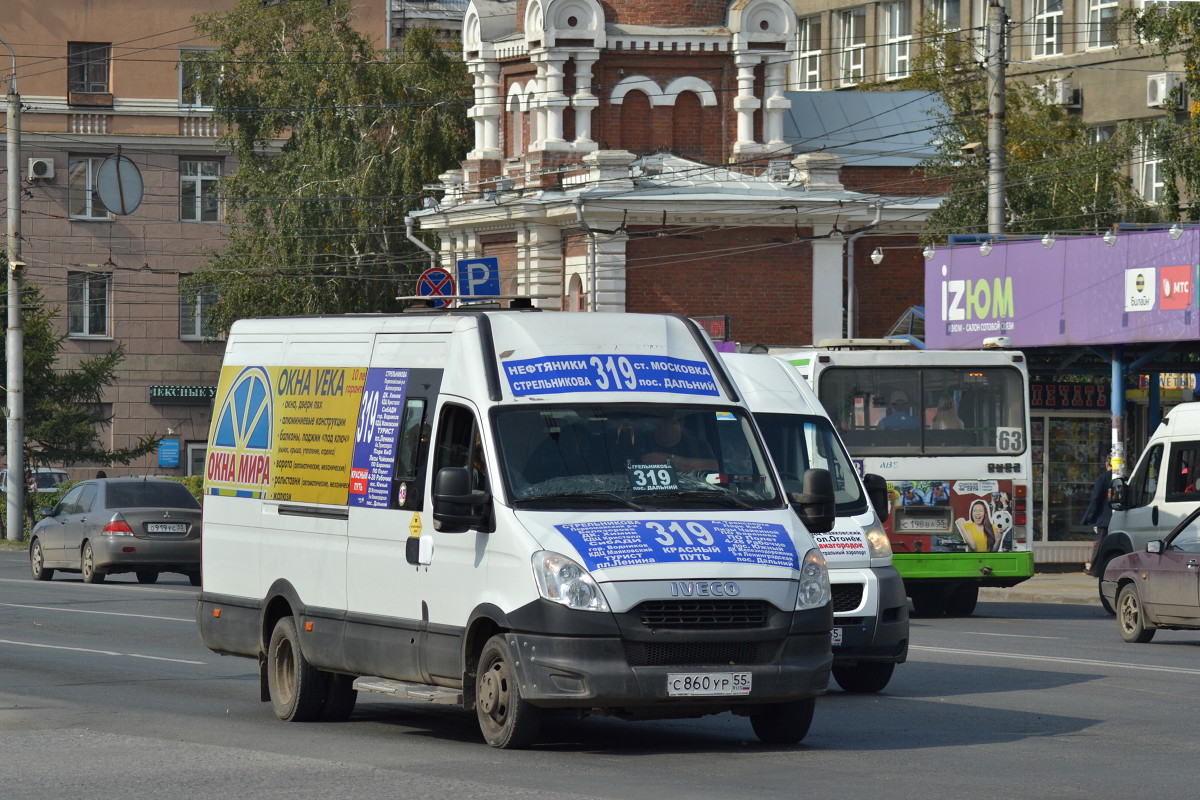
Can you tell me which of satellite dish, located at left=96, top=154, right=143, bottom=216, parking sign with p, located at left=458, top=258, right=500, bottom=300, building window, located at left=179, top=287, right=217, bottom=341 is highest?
satellite dish, located at left=96, top=154, right=143, bottom=216

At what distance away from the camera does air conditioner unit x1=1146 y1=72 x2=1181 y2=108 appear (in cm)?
5325

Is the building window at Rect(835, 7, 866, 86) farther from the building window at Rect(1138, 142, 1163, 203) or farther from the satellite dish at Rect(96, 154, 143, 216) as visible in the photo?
the satellite dish at Rect(96, 154, 143, 216)

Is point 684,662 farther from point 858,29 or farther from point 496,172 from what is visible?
point 858,29

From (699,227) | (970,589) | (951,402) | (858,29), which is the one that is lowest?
(970,589)

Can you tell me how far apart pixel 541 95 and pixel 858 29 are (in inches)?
889

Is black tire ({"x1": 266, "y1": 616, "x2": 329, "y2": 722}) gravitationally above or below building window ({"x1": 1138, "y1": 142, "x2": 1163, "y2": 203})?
below

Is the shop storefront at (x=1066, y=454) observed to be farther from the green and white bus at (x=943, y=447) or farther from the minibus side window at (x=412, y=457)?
the minibus side window at (x=412, y=457)

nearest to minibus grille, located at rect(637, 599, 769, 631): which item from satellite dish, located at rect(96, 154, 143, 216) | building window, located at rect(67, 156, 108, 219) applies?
satellite dish, located at rect(96, 154, 143, 216)

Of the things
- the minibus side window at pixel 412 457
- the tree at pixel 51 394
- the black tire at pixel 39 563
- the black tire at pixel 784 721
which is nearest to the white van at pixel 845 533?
the black tire at pixel 784 721

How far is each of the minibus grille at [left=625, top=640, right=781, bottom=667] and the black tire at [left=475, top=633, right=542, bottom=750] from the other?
66 cm

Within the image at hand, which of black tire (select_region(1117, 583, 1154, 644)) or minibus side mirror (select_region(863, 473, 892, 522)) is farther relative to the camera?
black tire (select_region(1117, 583, 1154, 644))

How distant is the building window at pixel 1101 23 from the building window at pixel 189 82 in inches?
1010

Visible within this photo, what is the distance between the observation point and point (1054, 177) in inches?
1726

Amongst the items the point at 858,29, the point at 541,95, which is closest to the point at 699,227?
the point at 541,95
